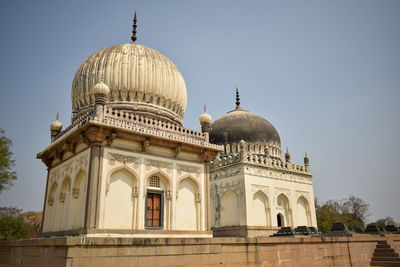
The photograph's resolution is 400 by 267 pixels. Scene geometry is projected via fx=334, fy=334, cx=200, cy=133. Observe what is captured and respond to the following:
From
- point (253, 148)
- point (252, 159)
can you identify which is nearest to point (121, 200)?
point (252, 159)

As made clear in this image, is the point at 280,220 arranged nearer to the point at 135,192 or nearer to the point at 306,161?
the point at 306,161

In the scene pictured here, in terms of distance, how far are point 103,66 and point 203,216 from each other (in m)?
6.50

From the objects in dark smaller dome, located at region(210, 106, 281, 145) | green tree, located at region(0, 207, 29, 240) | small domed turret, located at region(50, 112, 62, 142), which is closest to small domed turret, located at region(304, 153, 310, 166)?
dark smaller dome, located at region(210, 106, 281, 145)

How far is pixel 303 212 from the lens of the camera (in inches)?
795

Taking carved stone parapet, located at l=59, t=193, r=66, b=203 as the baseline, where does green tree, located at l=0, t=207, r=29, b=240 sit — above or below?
below

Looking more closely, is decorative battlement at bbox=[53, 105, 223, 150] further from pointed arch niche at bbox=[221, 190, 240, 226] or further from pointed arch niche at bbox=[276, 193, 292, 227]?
pointed arch niche at bbox=[276, 193, 292, 227]

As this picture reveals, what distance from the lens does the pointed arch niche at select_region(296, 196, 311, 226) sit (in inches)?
775

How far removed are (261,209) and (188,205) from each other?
8.07 metres

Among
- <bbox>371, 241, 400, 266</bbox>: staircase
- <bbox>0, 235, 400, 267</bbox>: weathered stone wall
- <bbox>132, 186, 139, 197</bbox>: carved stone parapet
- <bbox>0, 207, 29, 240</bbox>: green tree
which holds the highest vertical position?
<bbox>132, 186, 139, 197</bbox>: carved stone parapet

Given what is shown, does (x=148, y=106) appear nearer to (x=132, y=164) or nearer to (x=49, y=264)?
(x=132, y=164)

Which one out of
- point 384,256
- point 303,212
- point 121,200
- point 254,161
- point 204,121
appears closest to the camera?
point 121,200

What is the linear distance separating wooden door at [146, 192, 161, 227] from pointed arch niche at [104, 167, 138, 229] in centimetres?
47

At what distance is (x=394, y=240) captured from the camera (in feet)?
40.9

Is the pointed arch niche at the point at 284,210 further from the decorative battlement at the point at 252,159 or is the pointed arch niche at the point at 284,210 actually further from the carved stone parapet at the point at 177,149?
the carved stone parapet at the point at 177,149
